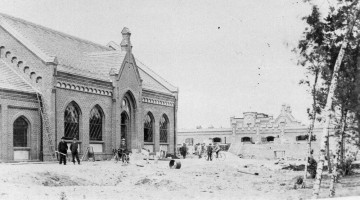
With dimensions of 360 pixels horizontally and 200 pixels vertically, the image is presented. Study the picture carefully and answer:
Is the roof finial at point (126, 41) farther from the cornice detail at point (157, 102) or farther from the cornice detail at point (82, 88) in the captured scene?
the cornice detail at point (157, 102)

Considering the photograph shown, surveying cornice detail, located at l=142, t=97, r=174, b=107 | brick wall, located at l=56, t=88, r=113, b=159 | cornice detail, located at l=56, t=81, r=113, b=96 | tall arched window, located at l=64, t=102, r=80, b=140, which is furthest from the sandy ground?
cornice detail, located at l=142, t=97, r=174, b=107

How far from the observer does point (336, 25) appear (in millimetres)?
17188

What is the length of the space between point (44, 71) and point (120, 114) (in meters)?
7.62

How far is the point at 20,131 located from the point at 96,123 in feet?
21.5

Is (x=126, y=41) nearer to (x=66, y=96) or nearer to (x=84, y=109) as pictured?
(x=84, y=109)

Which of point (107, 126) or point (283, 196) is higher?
point (107, 126)

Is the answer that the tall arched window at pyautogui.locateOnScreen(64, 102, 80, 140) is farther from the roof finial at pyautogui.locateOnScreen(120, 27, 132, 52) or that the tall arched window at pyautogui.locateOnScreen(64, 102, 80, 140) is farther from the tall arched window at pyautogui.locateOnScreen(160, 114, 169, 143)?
the tall arched window at pyautogui.locateOnScreen(160, 114, 169, 143)

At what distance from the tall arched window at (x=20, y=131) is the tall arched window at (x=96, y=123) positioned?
5.48 metres

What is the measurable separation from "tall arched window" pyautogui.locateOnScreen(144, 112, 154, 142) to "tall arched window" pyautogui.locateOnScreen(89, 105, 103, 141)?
22.3 feet

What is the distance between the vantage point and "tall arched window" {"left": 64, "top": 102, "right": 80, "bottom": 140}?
28.8 m

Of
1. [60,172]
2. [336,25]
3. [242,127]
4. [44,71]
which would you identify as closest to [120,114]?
[44,71]

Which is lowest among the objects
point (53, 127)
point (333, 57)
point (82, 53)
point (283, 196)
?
point (283, 196)

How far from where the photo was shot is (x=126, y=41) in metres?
34.9

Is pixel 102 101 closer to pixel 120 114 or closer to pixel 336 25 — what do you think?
pixel 120 114
